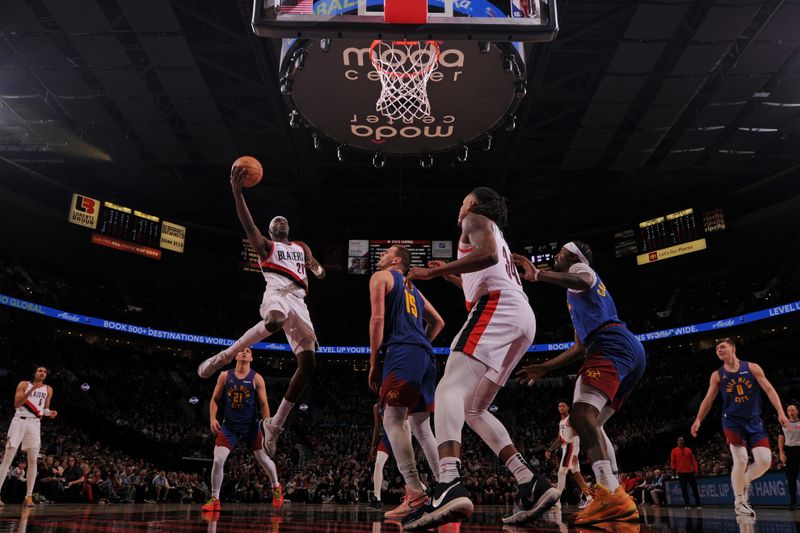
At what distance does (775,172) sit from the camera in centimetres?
2147

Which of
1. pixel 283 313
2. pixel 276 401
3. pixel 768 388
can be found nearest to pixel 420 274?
pixel 283 313

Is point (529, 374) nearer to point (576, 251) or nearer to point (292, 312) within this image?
point (576, 251)

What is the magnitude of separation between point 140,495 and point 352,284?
52.1 feet

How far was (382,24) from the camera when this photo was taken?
209 inches

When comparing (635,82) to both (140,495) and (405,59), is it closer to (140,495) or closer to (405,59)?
(405,59)

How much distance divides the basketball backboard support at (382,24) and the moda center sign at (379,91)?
267 centimetres

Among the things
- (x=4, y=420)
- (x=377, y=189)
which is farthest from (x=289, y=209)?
(x=4, y=420)

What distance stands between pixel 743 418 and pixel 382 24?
578 centimetres

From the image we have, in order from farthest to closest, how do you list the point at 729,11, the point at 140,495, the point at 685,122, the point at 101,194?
the point at 101,194 < the point at 685,122 < the point at 140,495 < the point at 729,11

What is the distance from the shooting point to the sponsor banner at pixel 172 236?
2244 centimetres

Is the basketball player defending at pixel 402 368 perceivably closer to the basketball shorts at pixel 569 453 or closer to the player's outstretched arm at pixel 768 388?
the player's outstretched arm at pixel 768 388

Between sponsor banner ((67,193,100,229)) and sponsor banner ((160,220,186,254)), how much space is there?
244cm

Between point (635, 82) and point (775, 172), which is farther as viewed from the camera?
point (775, 172)

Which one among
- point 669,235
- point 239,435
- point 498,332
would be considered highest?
point 669,235
